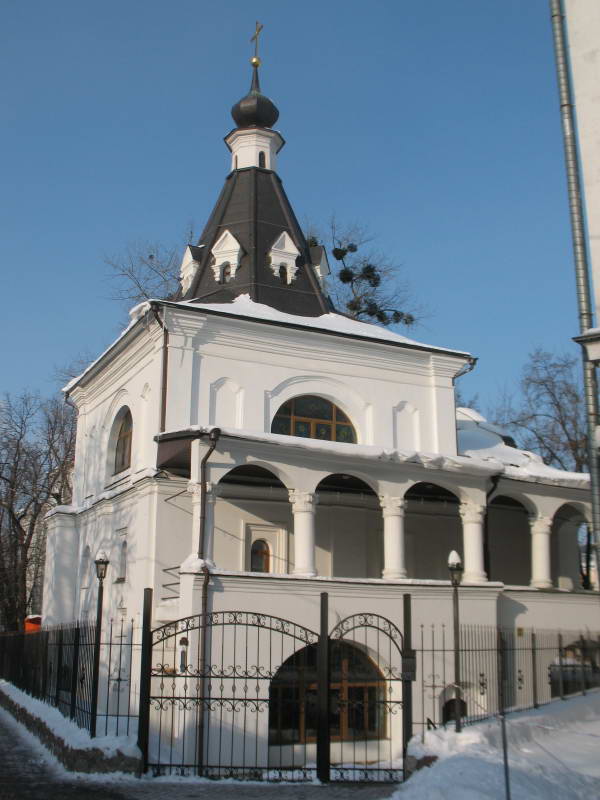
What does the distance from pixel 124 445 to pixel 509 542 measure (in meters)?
9.59

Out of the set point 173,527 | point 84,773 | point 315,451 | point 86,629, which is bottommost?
point 84,773

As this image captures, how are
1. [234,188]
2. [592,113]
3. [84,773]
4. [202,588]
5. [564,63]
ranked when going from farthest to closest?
[234,188]
[202,588]
[84,773]
[592,113]
[564,63]

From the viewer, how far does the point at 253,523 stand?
1891cm

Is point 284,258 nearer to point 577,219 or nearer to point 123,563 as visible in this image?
point 123,563

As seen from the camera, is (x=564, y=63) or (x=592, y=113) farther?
(x=592, y=113)

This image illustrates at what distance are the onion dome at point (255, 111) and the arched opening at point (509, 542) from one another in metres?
12.1

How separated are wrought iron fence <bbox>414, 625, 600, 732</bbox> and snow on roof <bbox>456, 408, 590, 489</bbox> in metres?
3.50

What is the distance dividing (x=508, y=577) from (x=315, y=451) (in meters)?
8.05

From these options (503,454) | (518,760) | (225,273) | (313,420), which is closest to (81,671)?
(518,760)

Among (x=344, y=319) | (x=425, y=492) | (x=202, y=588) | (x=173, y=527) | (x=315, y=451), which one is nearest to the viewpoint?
(x=202, y=588)

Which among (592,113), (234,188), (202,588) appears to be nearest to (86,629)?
(202,588)

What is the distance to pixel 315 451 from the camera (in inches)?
649

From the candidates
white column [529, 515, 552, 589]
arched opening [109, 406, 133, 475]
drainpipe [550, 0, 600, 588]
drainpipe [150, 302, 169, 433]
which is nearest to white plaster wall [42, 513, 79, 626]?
arched opening [109, 406, 133, 475]

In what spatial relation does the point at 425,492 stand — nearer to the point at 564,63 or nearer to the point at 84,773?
the point at 84,773
